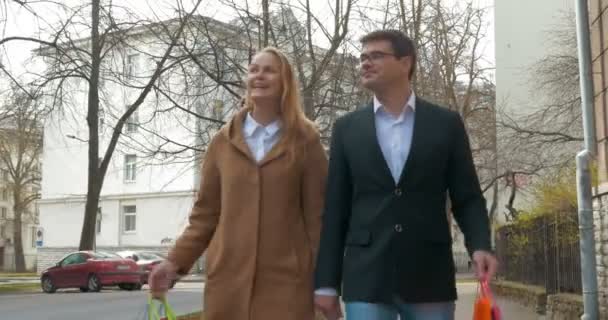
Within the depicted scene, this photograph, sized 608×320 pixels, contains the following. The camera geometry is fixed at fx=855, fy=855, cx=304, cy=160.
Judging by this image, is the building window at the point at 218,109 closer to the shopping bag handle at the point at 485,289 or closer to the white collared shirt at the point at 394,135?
the white collared shirt at the point at 394,135

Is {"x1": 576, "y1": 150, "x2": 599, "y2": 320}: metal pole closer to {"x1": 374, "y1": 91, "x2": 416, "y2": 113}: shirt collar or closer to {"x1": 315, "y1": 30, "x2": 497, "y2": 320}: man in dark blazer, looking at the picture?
{"x1": 315, "y1": 30, "x2": 497, "y2": 320}: man in dark blazer

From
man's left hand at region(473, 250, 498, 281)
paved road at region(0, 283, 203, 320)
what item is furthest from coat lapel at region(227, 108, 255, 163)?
paved road at region(0, 283, 203, 320)

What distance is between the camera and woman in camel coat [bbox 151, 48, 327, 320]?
12.4 feet

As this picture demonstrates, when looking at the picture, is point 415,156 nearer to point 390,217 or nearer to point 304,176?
point 390,217

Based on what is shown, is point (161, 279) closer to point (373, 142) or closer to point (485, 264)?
point (373, 142)

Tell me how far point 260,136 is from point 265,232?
490mm

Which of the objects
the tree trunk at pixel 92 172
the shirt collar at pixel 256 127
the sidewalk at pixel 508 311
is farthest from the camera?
the tree trunk at pixel 92 172

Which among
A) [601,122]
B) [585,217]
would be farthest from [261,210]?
[601,122]

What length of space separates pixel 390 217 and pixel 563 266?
11.6m

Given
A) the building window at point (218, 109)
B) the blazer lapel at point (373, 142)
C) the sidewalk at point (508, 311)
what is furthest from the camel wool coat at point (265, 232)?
the sidewalk at point (508, 311)

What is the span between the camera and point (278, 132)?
13.2 ft

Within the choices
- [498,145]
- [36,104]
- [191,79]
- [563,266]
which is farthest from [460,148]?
[498,145]

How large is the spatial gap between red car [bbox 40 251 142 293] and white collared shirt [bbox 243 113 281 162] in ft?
75.2

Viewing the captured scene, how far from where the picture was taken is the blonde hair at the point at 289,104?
4.00 m
